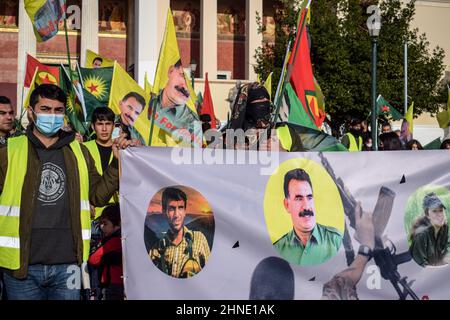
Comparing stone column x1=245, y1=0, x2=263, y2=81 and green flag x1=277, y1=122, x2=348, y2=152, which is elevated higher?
stone column x1=245, y1=0, x2=263, y2=81

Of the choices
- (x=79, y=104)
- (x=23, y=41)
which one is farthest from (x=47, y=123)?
(x=23, y=41)

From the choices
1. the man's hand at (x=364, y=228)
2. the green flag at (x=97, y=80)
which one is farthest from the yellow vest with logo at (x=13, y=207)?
the green flag at (x=97, y=80)

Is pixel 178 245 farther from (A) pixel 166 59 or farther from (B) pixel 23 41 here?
(B) pixel 23 41

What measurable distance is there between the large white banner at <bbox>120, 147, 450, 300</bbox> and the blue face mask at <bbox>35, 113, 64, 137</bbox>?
0.71m

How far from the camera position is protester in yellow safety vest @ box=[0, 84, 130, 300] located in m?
4.09

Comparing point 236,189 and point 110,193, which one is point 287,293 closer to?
point 236,189

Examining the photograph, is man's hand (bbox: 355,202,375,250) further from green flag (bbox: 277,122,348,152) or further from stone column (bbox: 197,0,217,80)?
stone column (bbox: 197,0,217,80)

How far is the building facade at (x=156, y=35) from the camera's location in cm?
3186

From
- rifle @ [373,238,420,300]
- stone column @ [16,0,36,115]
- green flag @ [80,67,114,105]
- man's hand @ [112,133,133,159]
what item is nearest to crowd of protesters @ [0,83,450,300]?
man's hand @ [112,133,133,159]

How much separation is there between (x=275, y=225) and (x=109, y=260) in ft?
4.85

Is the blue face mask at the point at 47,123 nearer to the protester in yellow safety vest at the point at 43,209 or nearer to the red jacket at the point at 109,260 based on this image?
the protester in yellow safety vest at the point at 43,209

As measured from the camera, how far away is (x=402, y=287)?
16.5ft
